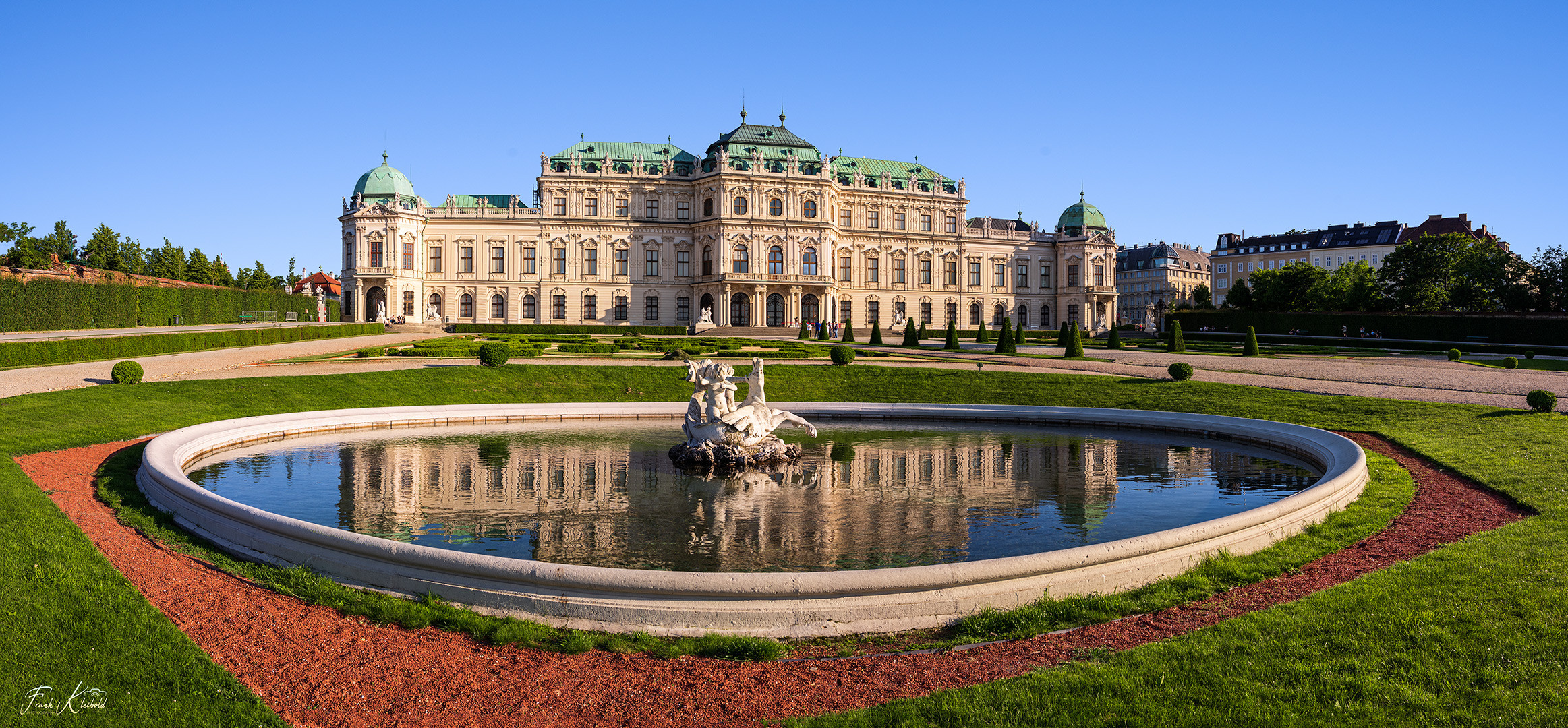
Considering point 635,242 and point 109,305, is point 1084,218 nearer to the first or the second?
point 635,242

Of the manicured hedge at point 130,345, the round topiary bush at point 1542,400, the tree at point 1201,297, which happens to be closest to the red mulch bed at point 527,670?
the round topiary bush at point 1542,400

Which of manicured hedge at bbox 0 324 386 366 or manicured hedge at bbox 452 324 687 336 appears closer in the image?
manicured hedge at bbox 0 324 386 366

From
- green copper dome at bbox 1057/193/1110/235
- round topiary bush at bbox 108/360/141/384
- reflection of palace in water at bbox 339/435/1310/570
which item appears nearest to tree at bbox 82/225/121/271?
round topiary bush at bbox 108/360/141/384

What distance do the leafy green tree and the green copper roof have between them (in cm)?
8210

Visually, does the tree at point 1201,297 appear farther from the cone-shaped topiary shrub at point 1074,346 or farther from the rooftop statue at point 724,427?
the rooftop statue at point 724,427

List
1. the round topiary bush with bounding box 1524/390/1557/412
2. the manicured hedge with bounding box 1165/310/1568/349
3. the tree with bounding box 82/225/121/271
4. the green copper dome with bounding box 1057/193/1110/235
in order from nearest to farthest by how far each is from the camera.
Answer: the round topiary bush with bounding box 1524/390/1557/412 < the manicured hedge with bounding box 1165/310/1568/349 < the tree with bounding box 82/225/121/271 < the green copper dome with bounding box 1057/193/1110/235

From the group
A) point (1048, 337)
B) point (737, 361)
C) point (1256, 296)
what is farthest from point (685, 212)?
point (1256, 296)

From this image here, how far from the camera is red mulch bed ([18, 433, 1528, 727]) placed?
5.73 m

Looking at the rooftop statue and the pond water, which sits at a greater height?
the rooftop statue

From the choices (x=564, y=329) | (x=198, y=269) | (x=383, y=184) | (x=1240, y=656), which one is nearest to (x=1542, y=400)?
(x=1240, y=656)

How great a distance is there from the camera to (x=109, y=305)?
47375mm

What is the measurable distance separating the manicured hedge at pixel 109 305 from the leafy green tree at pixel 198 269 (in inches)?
922

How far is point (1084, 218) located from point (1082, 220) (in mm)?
271

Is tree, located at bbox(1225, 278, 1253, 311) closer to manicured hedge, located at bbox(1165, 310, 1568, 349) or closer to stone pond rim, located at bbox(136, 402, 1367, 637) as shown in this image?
manicured hedge, located at bbox(1165, 310, 1568, 349)
